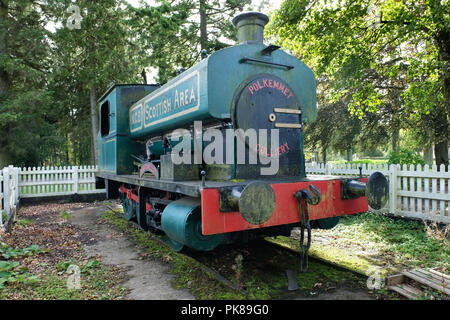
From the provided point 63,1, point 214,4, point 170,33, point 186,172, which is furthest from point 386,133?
point 63,1

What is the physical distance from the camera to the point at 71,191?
11453 millimetres

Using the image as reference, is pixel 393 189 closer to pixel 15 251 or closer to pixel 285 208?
pixel 285 208

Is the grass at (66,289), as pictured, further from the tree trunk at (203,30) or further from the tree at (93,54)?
the tree trunk at (203,30)

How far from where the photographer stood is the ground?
10.7 feet

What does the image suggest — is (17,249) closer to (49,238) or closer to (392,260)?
(49,238)

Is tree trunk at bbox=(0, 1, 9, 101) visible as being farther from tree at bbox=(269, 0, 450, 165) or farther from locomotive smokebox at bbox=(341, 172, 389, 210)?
locomotive smokebox at bbox=(341, 172, 389, 210)

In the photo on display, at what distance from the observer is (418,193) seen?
6.18 metres

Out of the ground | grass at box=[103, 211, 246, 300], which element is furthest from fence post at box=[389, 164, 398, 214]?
grass at box=[103, 211, 246, 300]

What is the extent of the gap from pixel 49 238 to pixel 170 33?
10173 mm

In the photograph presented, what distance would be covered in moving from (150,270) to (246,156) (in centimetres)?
199

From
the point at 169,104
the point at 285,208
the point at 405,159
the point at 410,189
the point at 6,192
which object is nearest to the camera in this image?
the point at 285,208

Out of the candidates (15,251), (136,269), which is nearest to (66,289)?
(136,269)

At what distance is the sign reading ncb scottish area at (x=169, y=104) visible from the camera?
3.78m

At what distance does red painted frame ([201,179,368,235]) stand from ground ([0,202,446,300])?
75 cm
